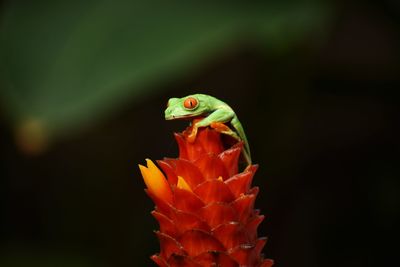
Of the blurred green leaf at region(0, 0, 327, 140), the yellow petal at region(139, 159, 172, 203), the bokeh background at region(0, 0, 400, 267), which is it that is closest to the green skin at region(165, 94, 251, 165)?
the yellow petal at region(139, 159, 172, 203)

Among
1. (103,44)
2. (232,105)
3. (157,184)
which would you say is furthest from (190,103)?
(232,105)

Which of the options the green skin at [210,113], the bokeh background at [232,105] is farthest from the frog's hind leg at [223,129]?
the bokeh background at [232,105]

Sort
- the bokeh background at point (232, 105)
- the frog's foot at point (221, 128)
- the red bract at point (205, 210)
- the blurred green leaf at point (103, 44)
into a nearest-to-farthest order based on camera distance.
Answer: the red bract at point (205, 210)
the frog's foot at point (221, 128)
the blurred green leaf at point (103, 44)
the bokeh background at point (232, 105)

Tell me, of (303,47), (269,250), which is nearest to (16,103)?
(303,47)

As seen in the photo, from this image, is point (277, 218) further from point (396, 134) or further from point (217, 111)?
point (217, 111)

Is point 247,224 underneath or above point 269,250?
above

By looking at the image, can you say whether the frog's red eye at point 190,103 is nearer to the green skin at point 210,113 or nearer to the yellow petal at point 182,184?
the green skin at point 210,113
